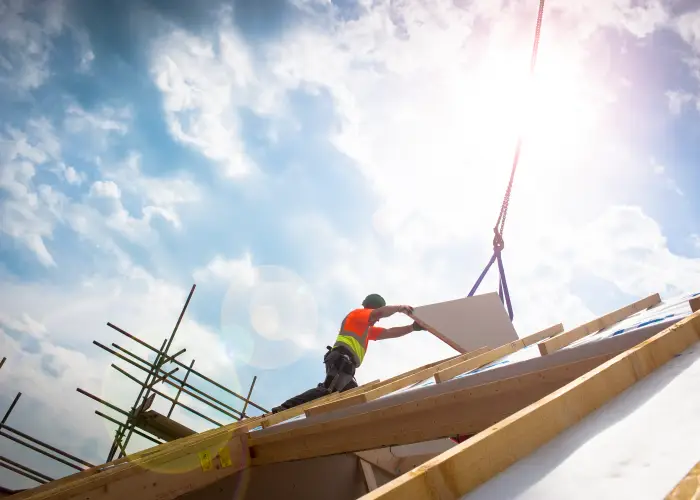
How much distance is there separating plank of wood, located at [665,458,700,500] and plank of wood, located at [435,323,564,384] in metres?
1.98

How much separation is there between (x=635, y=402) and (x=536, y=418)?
1.30 feet

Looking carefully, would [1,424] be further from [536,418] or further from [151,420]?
[536,418]

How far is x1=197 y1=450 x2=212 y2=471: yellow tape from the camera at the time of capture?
2.96 meters

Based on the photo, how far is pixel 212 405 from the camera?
29.2ft

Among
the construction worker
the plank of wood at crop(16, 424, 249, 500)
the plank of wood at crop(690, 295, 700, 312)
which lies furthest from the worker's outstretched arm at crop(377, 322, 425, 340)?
the plank of wood at crop(690, 295, 700, 312)

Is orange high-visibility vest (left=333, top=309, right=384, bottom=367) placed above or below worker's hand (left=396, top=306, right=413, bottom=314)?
below

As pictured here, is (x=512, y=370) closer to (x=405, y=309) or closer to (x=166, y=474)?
(x=166, y=474)

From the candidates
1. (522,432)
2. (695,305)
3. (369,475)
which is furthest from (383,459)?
(522,432)

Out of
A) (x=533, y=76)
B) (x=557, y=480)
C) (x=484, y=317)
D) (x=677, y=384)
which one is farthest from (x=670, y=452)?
(x=533, y=76)

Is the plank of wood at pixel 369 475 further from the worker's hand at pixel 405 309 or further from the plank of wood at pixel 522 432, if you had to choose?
the plank of wood at pixel 522 432

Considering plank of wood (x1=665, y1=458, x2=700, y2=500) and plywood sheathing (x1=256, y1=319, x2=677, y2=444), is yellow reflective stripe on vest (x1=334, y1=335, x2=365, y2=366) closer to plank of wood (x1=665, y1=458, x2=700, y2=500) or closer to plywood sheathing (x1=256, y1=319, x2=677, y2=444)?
plywood sheathing (x1=256, y1=319, x2=677, y2=444)

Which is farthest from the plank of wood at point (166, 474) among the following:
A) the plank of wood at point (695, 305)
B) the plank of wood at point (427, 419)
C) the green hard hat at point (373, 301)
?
the green hard hat at point (373, 301)

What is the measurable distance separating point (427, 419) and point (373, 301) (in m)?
4.06

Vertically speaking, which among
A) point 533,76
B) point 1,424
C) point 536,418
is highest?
point 533,76
